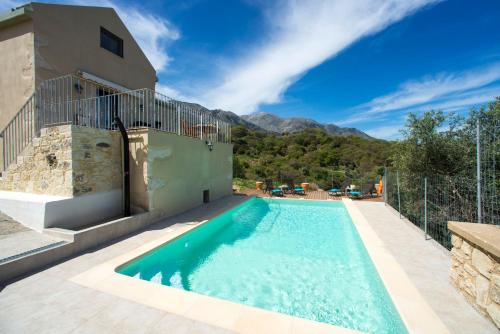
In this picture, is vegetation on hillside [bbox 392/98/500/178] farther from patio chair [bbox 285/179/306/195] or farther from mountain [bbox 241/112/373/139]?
mountain [bbox 241/112/373/139]

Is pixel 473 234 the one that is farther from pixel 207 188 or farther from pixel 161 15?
pixel 161 15

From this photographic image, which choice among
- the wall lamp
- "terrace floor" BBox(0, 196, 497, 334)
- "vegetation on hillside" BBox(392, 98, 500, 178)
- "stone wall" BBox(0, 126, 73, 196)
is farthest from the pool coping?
the wall lamp

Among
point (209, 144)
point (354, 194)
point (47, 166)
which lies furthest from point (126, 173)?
point (354, 194)

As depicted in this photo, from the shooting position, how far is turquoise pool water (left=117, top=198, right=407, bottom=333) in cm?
375

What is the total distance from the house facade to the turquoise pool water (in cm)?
251

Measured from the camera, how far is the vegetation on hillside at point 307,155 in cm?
2120

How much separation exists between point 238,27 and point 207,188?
8.22 metres

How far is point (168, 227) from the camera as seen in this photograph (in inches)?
276

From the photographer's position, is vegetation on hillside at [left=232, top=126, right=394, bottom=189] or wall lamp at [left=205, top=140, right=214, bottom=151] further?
vegetation on hillside at [left=232, top=126, right=394, bottom=189]

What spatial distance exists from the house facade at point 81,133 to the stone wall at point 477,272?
7504mm

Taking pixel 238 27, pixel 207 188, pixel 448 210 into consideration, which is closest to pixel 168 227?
pixel 207 188

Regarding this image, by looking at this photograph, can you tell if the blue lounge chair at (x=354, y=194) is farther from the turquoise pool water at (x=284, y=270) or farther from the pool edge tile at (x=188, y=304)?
the pool edge tile at (x=188, y=304)

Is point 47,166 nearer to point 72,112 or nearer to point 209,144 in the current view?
point 72,112

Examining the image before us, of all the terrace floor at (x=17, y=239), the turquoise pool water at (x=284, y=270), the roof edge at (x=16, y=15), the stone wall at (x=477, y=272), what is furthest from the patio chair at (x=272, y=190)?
the roof edge at (x=16, y=15)
